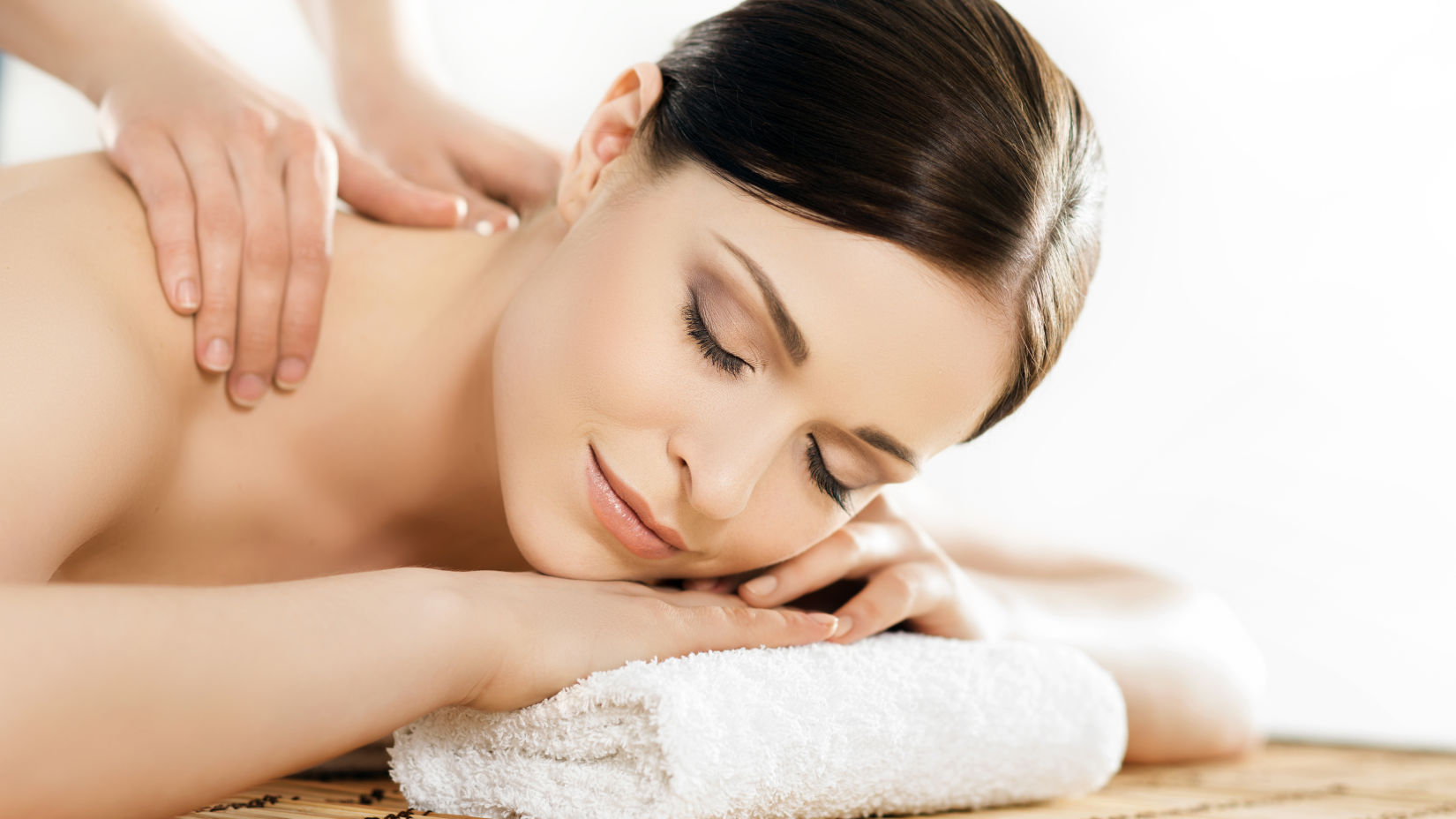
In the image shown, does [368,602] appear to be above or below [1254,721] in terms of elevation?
above

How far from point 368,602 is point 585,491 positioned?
0.86 ft

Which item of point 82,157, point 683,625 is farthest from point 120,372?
point 683,625

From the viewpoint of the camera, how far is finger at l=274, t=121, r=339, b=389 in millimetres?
1058

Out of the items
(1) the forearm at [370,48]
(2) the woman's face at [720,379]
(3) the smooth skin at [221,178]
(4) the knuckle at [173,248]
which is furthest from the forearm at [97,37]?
(2) the woman's face at [720,379]


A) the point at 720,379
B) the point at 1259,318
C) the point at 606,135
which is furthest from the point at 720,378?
the point at 1259,318

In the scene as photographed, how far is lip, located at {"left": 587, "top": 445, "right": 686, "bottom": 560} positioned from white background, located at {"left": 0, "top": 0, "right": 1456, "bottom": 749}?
50.2 inches

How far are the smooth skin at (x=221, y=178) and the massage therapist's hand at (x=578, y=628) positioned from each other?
0.36m

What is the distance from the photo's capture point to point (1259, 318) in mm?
2291

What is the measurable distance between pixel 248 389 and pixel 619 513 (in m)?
0.39

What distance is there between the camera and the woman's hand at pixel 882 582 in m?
1.04

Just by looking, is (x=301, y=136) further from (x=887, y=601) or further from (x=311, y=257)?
(x=887, y=601)

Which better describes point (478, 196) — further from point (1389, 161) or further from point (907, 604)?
point (1389, 161)

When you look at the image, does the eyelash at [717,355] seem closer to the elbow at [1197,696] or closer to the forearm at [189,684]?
the forearm at [189,684]

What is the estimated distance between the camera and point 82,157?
106 cm
